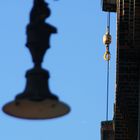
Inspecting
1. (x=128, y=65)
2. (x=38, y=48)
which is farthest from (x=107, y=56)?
(x=38, y=48)

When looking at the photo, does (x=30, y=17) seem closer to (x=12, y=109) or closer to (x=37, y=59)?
(x=37, y=59)

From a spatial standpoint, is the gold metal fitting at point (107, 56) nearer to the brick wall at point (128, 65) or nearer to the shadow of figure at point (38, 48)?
the brick wall at point (128, 65)

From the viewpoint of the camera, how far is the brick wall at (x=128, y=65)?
1232 centimetres

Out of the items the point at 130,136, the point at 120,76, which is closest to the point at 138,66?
the point at 120,76

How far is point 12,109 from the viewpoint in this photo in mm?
4836

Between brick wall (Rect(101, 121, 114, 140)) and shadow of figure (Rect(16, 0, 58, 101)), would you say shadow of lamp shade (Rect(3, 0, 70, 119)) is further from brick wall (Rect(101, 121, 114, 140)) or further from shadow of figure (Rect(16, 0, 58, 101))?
brick wall (Rect(101, 121, 114, 140))

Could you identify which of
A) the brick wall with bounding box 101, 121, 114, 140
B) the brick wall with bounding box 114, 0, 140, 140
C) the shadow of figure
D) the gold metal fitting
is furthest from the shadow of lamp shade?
the brick wall with bounding box 101, 121, 114, 140

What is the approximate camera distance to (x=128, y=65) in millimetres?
13336

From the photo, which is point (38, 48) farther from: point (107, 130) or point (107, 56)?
point (107, 130)

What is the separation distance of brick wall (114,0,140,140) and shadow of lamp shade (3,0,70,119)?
7.05m

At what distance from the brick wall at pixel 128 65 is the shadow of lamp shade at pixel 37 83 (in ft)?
23.1

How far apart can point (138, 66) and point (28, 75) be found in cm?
869

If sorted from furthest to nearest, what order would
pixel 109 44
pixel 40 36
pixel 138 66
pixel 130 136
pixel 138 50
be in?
pixel 109 44 → pixel 130 136 → pixel 138 66 → pixel 138 50 → pixel 40 36

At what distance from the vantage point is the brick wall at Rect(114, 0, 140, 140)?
40.4 ft
